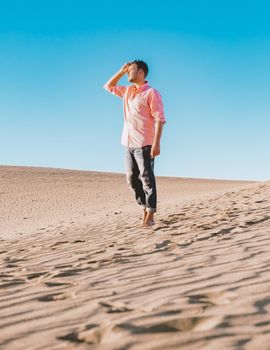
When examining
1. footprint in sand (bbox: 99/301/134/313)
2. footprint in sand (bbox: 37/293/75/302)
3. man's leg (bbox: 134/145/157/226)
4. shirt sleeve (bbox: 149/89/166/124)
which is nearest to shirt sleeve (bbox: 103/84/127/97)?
shirt sleeve (bbox: 149/89/166/124)

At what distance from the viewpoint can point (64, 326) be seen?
2.65m

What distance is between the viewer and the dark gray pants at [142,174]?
6.46 metres

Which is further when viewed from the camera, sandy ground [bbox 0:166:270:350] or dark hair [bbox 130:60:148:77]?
dark hair [bbox 130:60:148:77]

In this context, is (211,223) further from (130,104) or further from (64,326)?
(64,326)

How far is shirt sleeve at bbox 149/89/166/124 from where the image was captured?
252 inches

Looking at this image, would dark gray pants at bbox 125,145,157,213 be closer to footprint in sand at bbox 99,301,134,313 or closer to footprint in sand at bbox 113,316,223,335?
footprint in sand at bbox 99,301,134,313

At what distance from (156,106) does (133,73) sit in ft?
1.71

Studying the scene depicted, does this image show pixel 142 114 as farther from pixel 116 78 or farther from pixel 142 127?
pixel 116 78

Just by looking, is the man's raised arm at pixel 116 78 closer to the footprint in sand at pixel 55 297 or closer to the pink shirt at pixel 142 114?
the pink shirt at pixel 142 114

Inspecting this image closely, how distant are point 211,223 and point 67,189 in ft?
69.8

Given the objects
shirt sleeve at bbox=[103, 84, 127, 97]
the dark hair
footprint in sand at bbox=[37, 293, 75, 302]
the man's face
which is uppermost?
the dark hair

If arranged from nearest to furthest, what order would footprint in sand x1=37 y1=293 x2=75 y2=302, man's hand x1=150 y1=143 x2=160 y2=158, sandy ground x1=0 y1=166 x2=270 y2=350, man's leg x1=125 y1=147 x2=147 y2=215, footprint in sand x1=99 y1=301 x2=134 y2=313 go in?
sandy ground x1=0 y1=166 x2=270 y2=350 → footprint in sand x1=99 y1=301 x2=134 y2=313 → footprint in sand x1=37 y1=293 x2=75 y2=302 → man's hand x1=150 y1=143 x2=160 y2=158 → man's leg x1=125 y1=147 x2=147 y2=215

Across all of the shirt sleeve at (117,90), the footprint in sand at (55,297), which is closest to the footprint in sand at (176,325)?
the footprint in sand at (55,297)

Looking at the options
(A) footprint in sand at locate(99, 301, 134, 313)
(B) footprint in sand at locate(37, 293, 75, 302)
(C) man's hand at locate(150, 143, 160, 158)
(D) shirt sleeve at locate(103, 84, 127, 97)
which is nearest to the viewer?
(A) footprint in sand at locate(99, 301, 134, 313)
